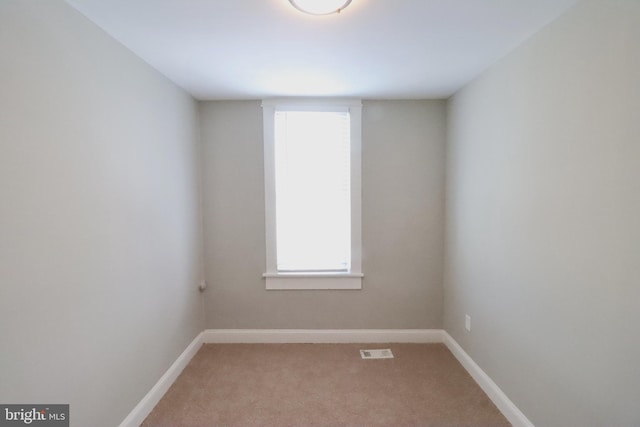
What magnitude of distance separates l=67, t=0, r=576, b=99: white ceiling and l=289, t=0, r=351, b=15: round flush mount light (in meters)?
0.05

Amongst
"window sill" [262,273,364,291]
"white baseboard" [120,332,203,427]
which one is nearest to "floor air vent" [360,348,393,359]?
"window sill" [262,273,364,291]

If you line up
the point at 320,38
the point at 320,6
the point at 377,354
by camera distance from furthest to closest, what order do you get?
the point at 377,354 < the point at 320,38 < the point at 320,6

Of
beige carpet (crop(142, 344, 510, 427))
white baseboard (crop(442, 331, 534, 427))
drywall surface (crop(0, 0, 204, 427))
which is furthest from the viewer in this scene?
beige carpet (crop(142, 344, 510, 427))

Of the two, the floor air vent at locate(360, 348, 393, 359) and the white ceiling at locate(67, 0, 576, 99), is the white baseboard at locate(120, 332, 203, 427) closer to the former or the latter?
the floor air vent at locate(360, 348, 393, 359)

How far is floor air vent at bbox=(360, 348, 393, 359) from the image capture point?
8.50 ft

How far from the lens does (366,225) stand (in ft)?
9.25

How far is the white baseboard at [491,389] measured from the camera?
175cm

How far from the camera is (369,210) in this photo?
281 cm

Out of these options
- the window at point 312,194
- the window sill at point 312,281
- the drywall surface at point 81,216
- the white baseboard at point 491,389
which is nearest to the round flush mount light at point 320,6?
the drywall surface at point 81,216

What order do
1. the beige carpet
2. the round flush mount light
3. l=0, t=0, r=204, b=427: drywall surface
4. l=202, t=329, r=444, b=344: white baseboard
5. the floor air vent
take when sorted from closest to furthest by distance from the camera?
l=0, t=0, r=204, b=427: drywall surface → the round flush mount light → the beige carpet → the floor air vent → l=202, t=329, r=444, b=344: white baseboard

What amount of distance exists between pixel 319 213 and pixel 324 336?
3.97ft

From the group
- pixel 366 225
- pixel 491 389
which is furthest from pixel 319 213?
pixel 491 389

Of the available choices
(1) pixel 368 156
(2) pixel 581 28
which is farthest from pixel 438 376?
(2) pixel 581 28

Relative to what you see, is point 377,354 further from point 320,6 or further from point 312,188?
point 320,6
